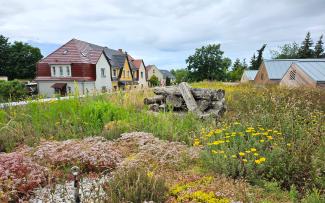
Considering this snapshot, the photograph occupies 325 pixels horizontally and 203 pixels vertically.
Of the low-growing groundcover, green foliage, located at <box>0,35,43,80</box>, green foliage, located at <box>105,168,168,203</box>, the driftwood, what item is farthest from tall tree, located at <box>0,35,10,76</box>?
green foliage, located at <box>105,168,168,203</box>

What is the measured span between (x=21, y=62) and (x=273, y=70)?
47769 mm

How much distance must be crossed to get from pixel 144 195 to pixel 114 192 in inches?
13.5

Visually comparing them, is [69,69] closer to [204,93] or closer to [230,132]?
[204,93]

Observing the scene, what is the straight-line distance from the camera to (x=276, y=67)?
112 feet

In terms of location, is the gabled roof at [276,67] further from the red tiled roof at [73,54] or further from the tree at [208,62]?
the red tiled roof at [73,54]

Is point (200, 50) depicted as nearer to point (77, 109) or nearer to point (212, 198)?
point (77, 109)

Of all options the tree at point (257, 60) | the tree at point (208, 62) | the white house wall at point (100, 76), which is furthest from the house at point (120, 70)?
the tree at point (257, 60)

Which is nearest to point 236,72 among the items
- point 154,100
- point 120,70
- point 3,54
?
point 120,70

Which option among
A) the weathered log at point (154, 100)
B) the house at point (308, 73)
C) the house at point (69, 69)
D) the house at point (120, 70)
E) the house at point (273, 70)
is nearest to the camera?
the weathered log at point (154, 100)

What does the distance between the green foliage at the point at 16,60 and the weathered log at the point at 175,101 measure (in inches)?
2048

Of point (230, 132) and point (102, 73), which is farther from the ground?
point (102, 73)

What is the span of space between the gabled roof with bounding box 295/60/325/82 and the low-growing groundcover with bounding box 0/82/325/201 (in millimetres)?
12835

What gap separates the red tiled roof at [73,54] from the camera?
30562 mm

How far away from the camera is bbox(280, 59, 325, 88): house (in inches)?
824
